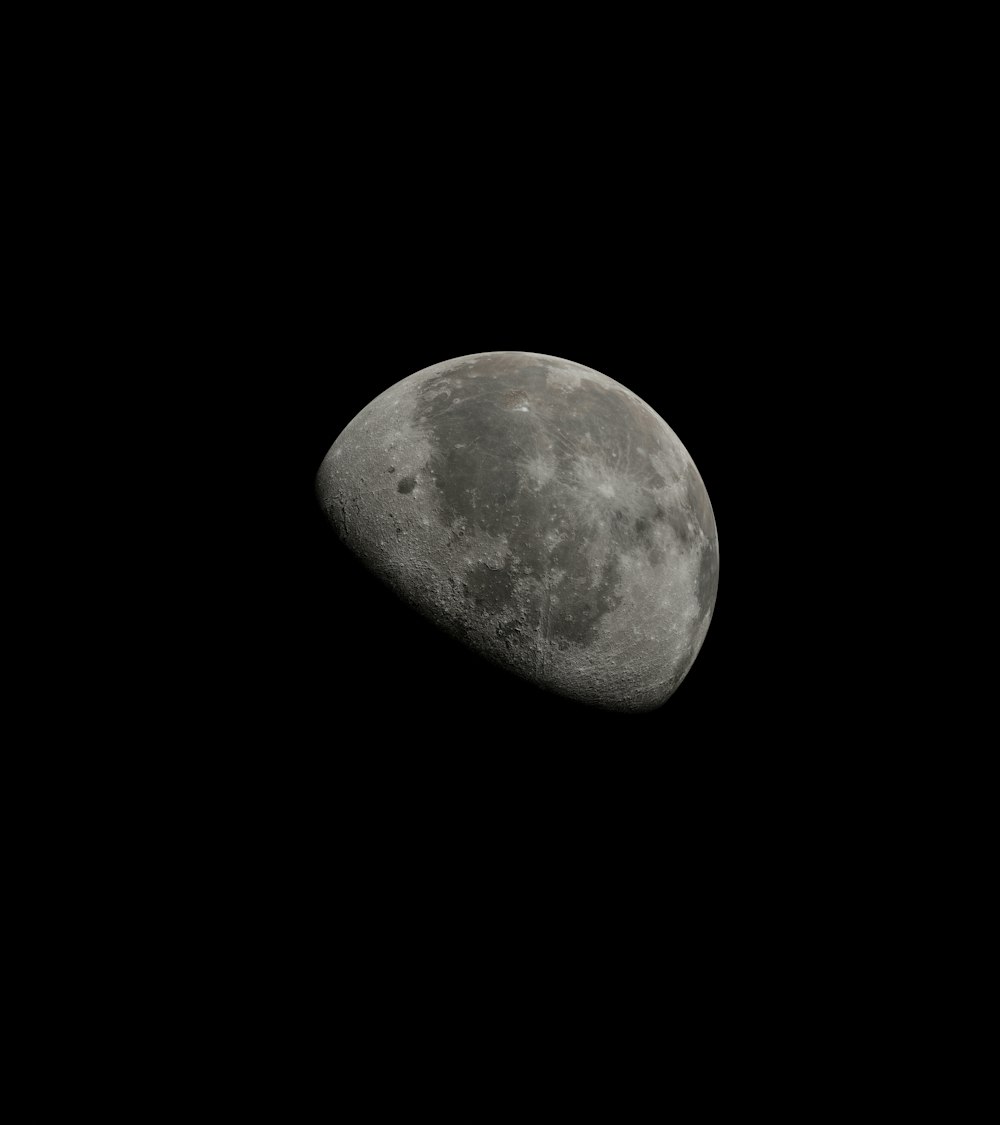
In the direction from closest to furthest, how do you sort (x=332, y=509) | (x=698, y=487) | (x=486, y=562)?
(x=486, y=562), (x=332, y=509), (x=698, y=487)

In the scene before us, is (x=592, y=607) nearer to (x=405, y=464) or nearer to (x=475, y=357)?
(x=405, y=464)

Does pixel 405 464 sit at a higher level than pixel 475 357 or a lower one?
lower

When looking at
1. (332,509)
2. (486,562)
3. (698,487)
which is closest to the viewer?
(486,562)

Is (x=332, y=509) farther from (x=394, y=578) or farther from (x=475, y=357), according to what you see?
(x=475, y=357)

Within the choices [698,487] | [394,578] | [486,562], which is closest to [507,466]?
[486,562]

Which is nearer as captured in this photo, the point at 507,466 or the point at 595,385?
the point at 507,466

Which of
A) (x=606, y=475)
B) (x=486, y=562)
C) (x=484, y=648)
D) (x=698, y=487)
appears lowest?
(x=484, y=648)
